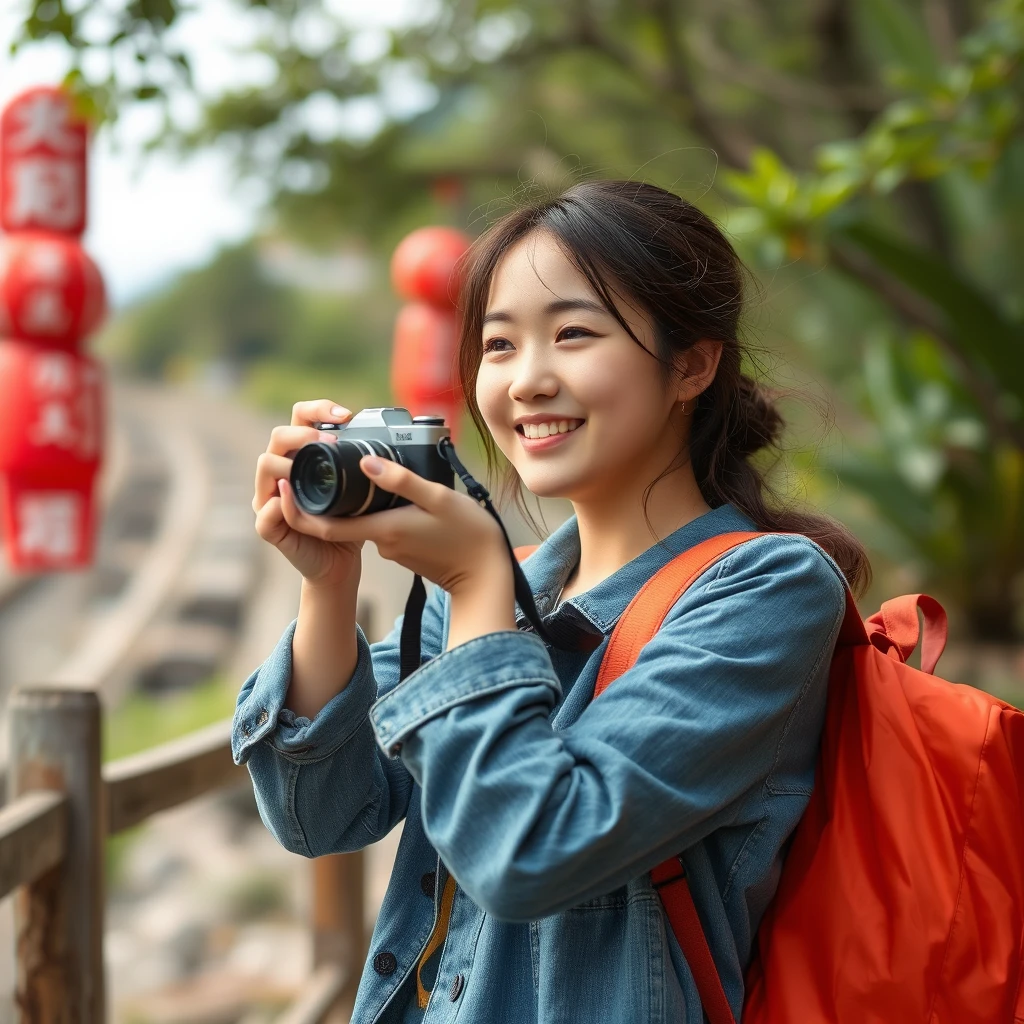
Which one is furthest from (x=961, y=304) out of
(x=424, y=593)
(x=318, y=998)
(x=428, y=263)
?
(x=424, y=593)

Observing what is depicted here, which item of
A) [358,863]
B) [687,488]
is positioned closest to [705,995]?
[687,488]

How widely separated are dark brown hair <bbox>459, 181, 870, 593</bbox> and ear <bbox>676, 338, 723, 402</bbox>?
0.04 ft

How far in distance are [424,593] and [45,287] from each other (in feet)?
12.9

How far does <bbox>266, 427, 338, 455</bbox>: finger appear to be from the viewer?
920mm

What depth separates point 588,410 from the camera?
98 centimetres

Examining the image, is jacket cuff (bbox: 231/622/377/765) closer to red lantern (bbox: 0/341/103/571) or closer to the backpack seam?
the backpack seam

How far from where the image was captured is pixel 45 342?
14.8ft

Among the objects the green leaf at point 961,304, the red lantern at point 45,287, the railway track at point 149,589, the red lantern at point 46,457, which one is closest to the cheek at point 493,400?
the green leaf at point 961,304

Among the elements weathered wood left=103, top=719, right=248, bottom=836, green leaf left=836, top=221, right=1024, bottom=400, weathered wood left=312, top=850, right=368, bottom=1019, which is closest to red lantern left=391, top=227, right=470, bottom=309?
green leaf left=836, top=221, right=1024, bottom=400

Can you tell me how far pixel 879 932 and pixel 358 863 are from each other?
158 centimetres

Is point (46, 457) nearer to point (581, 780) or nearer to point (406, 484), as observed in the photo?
point (406, 484)

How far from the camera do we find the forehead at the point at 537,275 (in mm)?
995

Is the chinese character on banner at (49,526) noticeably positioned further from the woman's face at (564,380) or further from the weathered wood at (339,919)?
the woman's face at (564,380)

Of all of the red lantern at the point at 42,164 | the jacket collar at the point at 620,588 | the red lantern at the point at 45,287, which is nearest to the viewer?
the jacket collar at the point at 620,588
